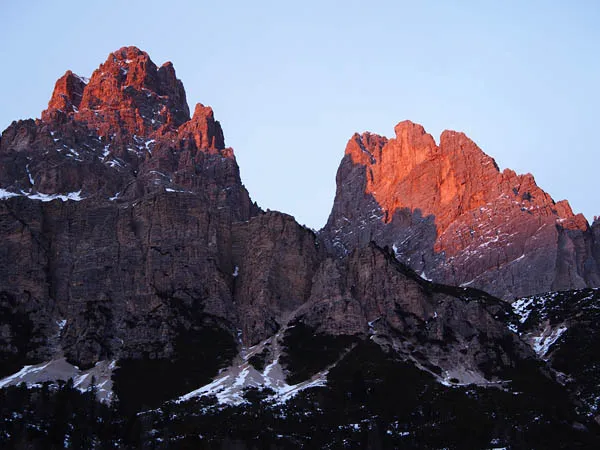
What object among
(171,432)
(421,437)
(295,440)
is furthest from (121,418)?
(421,437)

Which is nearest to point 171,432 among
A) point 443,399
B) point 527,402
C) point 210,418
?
point 210,418

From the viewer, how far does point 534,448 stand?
588 feet

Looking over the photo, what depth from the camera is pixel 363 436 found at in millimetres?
183625

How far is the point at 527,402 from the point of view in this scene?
197000 mm

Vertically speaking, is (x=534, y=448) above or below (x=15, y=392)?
below

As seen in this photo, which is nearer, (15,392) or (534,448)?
(534,448)

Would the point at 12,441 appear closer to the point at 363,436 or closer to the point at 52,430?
the point at 52,430

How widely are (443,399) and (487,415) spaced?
10.7 metres

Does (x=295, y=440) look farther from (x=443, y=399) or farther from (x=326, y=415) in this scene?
(x=443, y=399)

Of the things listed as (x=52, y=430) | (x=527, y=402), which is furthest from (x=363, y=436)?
(x=52, y=430)

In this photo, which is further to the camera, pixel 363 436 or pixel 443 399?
pixel 443 399

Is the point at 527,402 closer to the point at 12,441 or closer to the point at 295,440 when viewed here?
the point at 295,440

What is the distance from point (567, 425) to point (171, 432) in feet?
234

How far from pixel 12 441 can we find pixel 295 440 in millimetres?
48223
